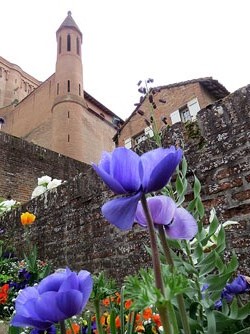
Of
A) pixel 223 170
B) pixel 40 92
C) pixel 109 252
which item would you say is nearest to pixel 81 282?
pixel 223 170

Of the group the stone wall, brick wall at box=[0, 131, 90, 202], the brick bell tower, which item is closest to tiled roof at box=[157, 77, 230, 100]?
brick wall at box=[0, 131, 90, 202]

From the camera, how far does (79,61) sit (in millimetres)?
20359

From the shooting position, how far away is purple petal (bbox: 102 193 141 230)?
0.58 metres

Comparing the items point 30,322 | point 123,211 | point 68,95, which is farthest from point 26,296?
point 68,95

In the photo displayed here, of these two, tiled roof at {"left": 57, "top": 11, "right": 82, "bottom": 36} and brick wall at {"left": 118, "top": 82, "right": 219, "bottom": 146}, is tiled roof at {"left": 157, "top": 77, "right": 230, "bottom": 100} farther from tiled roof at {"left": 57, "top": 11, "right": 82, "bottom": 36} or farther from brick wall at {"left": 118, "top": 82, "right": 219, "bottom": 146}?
tiled roof at {"left": 57, "top": 11, "right": 82, "bottom": 36}

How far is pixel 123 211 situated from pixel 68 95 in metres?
19.9

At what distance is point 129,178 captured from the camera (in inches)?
23.2

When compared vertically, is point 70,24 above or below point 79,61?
above

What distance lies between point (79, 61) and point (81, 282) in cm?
2138

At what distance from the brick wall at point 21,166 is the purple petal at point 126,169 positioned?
842 centimetres

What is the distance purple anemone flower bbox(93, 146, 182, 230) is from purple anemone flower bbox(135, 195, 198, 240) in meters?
0.09

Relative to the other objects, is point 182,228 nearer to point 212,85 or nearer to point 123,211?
point 123,211

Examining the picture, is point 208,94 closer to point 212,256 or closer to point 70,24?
point 212,256

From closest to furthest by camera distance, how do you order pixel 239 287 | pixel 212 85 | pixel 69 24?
pixel 239 287
pixel 212 85
pixel 69 24
